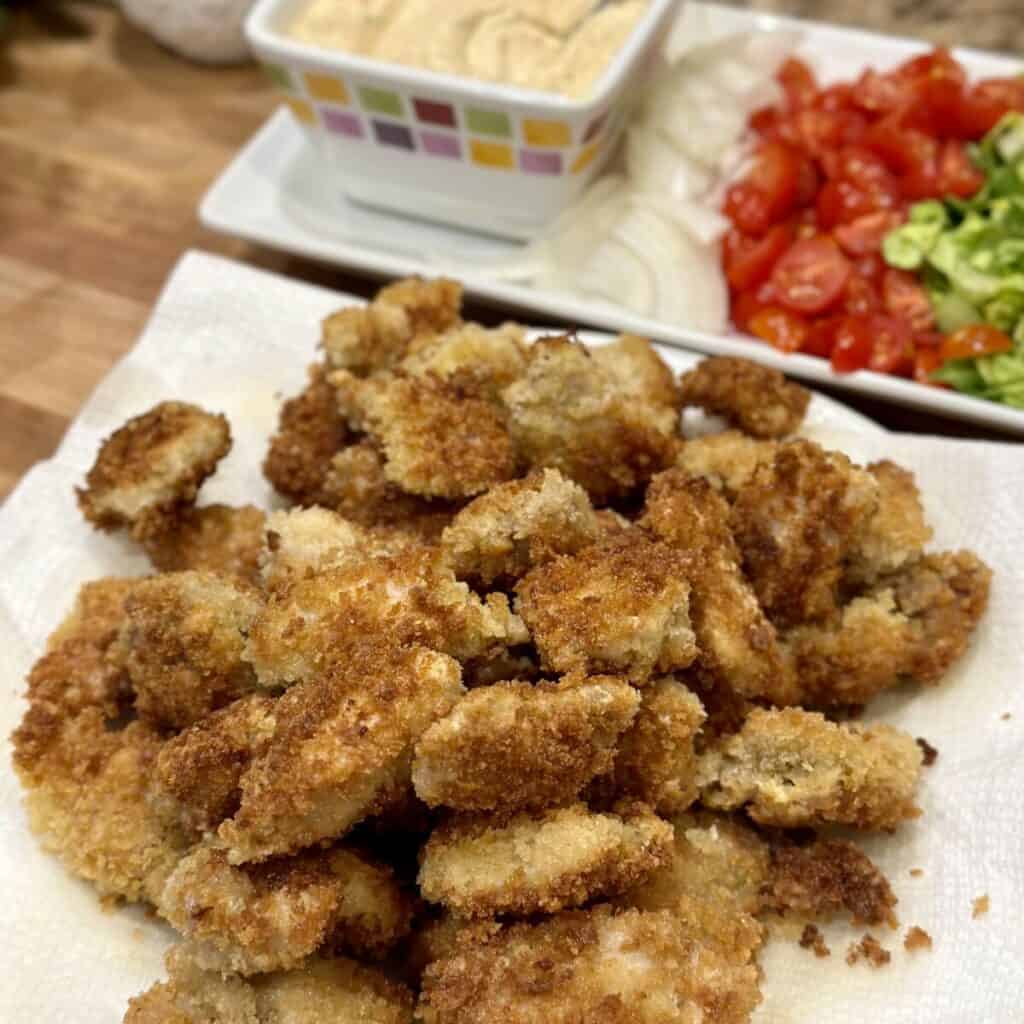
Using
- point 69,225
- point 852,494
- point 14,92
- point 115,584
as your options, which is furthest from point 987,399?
point 14,92

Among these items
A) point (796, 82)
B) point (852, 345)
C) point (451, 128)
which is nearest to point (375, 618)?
point (852, 345)

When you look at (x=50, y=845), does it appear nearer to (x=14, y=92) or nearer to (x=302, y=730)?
(x=302, y=730)

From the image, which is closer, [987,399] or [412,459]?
[412,459]

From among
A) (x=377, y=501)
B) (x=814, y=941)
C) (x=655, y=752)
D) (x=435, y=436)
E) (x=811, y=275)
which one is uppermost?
(x=435, y=436)

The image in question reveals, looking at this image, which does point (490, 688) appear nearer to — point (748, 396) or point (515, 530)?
point (515, 530)

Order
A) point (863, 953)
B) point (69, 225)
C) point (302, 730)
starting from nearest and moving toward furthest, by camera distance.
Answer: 1. point (302, 730)
2. point (863, 953)
3. point (69, 225)

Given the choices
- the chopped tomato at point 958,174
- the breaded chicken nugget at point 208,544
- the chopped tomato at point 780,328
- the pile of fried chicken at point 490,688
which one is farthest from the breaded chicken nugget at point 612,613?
the chopped tomato at point 958,174

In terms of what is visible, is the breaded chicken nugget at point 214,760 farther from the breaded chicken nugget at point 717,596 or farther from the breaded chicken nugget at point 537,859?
the breaded chicken nugget at point 717,596
